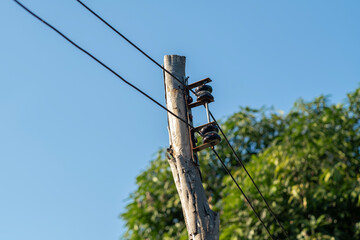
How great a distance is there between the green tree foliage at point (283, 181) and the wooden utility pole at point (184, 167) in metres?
3.67

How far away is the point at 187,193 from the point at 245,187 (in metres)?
4.21

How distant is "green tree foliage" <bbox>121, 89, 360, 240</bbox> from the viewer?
26.0 ft

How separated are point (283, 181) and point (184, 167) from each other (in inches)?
166

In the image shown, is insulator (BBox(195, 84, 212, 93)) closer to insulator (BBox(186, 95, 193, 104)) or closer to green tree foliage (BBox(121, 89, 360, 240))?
insulator (BBox(186, 95, 193, 104))

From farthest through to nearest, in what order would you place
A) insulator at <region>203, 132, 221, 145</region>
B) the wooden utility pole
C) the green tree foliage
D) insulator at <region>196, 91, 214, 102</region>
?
the green tree foliage → insulator at <region>196, 91, 214, 102</region> → insulator at <region>203, 132, 221, 145</region> → the wooden utility pole

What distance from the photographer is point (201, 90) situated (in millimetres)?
4949

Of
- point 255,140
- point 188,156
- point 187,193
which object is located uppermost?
point 255,140

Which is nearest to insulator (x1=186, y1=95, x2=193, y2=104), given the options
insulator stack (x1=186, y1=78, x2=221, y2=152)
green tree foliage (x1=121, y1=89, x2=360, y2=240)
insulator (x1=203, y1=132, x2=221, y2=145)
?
insulator stack (x1=186, y1=78, x2=221, y2=152)

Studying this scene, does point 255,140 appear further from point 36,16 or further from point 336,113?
point 36,16

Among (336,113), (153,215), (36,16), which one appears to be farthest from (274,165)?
(36,16)

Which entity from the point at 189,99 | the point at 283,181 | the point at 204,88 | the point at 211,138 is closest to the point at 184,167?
the point at 211,138

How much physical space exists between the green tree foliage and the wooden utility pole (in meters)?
3.67

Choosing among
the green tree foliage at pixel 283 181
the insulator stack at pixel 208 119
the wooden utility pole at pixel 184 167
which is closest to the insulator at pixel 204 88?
the insulator stack at pixel 208 119

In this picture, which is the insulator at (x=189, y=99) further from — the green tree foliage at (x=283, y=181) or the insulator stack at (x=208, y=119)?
the green tree foliage at (x=283, y=181)
